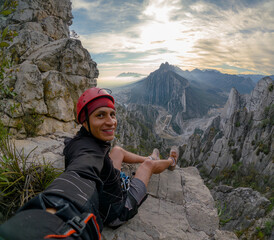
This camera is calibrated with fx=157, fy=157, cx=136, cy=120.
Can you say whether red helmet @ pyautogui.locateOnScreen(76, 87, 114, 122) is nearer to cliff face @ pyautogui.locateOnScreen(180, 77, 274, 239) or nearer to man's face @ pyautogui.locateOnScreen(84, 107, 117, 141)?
man's face @ pyautogui.locateOnScreen(84, 107, 117, 141)

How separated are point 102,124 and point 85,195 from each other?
1.20 metres

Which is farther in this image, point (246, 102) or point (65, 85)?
point (246, 102)

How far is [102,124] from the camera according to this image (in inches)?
100.0

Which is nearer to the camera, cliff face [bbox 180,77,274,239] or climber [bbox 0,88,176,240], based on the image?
climber [bbox 0,88,176,240]

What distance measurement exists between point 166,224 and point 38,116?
5796mm

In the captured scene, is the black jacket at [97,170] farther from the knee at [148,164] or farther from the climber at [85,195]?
the knee at [148,164]

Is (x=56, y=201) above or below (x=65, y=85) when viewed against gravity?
below

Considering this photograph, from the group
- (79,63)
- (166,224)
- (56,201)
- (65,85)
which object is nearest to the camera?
(56,201)

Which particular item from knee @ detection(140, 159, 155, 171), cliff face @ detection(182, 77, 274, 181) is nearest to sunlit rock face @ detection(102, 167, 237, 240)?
knee @ detection(140, 159, 155, 171)

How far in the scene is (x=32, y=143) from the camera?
5055 millimetres

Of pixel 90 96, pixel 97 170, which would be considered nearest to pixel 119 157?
pixel 90 96

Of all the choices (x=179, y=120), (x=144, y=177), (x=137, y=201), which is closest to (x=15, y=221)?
(x=137, y=201)

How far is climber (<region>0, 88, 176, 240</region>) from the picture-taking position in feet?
3.29

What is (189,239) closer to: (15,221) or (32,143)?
(15,221)
